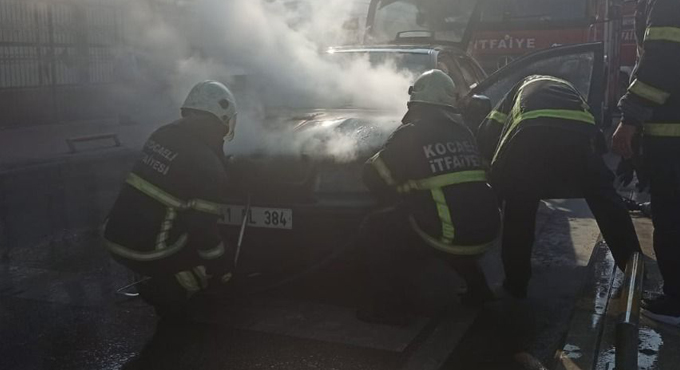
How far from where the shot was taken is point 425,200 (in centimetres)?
404

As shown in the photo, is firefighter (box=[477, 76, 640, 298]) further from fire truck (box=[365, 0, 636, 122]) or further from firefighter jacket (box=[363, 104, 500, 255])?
fire truck (box=[365, 0, 636, 122])

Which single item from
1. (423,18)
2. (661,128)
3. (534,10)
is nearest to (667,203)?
(661,128)

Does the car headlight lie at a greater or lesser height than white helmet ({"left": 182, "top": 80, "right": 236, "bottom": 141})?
lesser

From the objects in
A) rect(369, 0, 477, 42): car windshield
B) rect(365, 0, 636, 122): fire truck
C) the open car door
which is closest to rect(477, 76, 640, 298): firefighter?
the open car door

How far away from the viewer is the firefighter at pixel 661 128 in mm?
4035

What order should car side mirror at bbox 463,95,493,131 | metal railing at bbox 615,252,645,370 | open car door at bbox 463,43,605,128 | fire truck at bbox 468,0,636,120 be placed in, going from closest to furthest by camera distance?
metal railing at bbox 615,252,645,370 → car side mirror at bbox 463,95,493,131 → open car door at bbox 463,43,605,128 → fire truck at bbox 468,0,636,120

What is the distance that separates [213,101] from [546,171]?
204 cm

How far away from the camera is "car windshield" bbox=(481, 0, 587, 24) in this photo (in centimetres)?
1031

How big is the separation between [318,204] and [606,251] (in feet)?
8.32

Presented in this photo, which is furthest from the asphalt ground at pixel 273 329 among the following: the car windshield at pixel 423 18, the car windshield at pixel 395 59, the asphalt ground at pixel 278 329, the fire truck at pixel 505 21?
the fire truck at pixel 505 21

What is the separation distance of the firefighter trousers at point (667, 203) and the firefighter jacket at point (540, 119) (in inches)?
14.6

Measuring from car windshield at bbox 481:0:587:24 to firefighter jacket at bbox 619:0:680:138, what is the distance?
6.33 metres

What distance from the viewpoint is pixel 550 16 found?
10.4 meters

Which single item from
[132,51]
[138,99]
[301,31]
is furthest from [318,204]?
[138,99]
